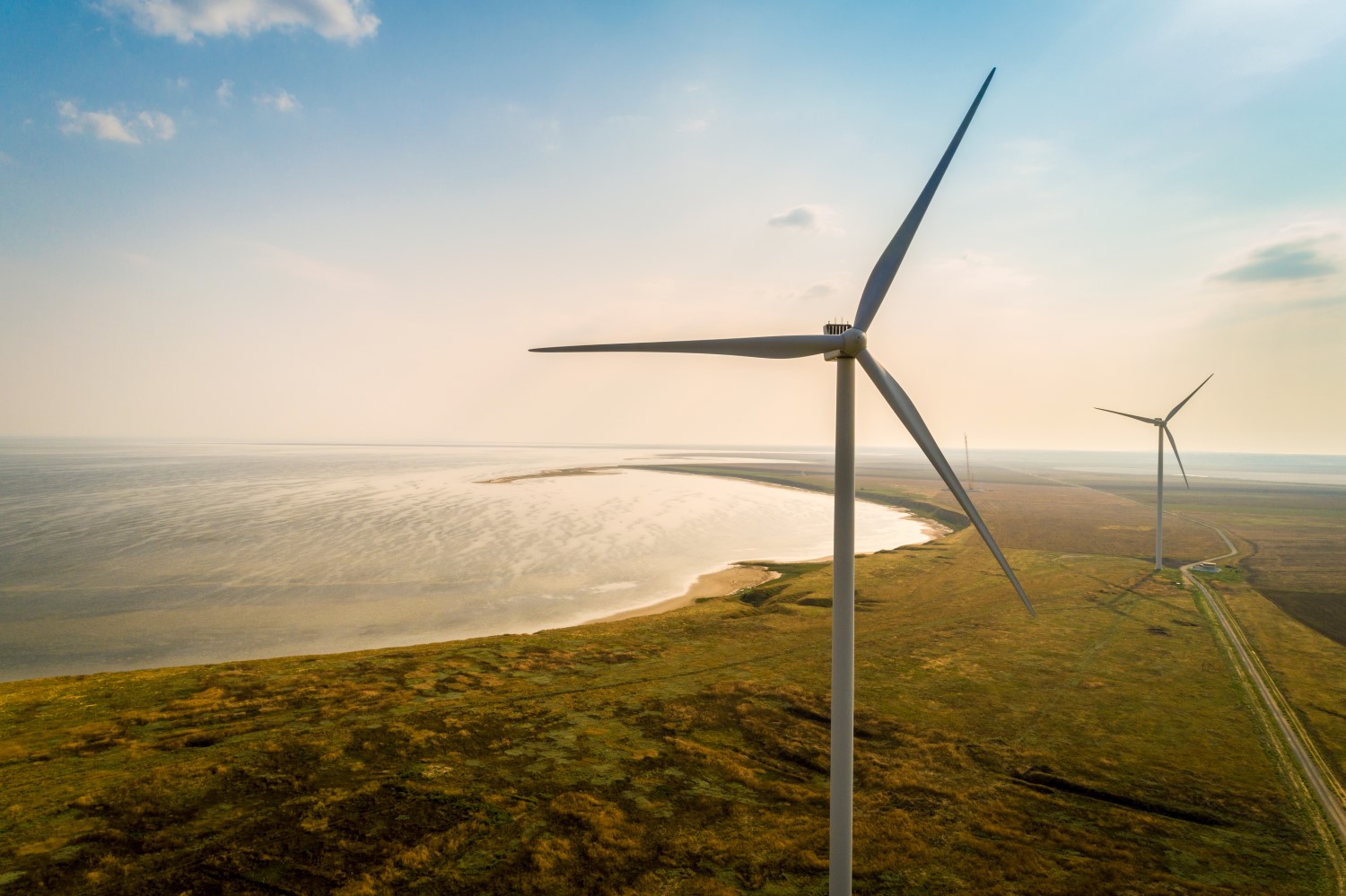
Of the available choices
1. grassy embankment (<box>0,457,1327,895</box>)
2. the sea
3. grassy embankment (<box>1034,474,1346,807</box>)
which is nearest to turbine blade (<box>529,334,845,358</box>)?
grassy embankment (<box>0,457,1327,895</box>)

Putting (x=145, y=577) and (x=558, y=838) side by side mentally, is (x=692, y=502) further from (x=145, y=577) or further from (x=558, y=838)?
(x=558, y=838)

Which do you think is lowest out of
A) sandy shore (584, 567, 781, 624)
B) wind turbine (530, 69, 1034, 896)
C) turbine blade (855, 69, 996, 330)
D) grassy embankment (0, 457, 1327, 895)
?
sandy shore (584, 567, 781, 624)

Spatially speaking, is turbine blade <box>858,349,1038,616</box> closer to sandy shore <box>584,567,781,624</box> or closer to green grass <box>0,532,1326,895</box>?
green grass <box>0,532,1326,895</box>

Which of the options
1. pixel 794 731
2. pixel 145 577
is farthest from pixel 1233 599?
pixel 145 577

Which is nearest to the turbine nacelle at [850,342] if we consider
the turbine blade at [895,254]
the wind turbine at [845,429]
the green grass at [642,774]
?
the wind turbine at [845,429]

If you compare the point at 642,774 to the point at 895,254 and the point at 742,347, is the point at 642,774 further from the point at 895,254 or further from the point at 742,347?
the point at 895,254

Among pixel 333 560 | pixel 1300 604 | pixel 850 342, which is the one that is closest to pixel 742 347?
pixel 850 342

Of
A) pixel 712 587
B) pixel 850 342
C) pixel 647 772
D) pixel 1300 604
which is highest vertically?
pixel 850 342
